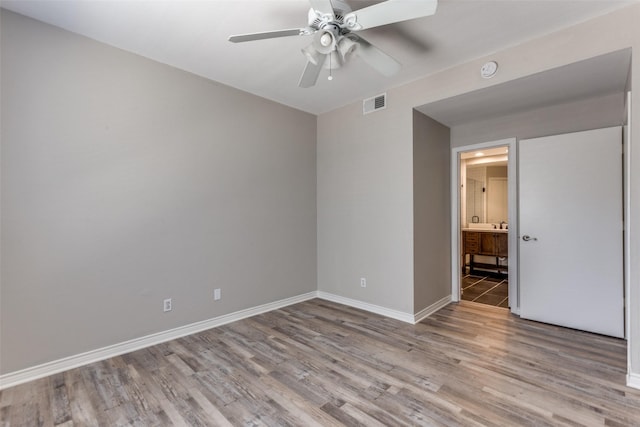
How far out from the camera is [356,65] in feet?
9.65

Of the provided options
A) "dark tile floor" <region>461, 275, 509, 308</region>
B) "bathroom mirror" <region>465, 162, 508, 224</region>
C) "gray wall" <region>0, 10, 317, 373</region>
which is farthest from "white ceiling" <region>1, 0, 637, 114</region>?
"bathroom mirror" <region>465, 162, 508, 224</region>

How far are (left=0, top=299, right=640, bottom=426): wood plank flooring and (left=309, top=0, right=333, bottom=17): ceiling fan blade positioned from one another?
8.18 feet

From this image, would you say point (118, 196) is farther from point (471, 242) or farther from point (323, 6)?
point (471, 242)

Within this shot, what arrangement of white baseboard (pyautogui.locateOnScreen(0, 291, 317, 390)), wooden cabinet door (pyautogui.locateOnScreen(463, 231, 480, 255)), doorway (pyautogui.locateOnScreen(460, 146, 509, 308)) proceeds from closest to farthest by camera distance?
white baseboard (pyautogui.locateOnScreen(0, 291, 317, 390)) < doorway (pyautogui.locateOnScreen(460, 146, 509, 308)) < wooden cabinet door (pyautogui.locateOnScreen(463, 231, 480, 255))

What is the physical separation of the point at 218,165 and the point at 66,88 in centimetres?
139

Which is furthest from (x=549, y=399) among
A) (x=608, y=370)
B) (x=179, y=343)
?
(x=179, y=343)

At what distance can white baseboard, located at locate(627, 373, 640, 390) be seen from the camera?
208 cm

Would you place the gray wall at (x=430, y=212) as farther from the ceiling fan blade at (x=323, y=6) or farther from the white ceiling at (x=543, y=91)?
the ceiling fan blade at (x=323, y=6)

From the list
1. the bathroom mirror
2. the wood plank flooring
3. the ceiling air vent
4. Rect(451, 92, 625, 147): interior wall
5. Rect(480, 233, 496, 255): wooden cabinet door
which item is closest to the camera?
the wood plank flooring

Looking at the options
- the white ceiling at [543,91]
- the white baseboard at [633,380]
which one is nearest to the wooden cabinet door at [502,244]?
the white ceiling at [543,91]

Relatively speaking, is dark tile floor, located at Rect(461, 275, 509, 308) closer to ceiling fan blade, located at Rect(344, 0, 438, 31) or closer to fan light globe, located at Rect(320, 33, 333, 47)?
ceiling fan blade, located at Rect(344, 0, 438, 31)

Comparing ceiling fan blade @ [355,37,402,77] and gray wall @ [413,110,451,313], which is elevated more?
ceiling fan blade @ [355,37,402,77]

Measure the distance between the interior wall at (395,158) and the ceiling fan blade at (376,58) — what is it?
108cm

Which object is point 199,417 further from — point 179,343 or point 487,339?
point 487,339
